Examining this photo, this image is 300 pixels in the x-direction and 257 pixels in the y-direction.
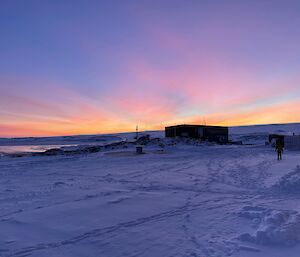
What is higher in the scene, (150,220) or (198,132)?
(198,132)

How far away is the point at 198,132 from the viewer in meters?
53.7

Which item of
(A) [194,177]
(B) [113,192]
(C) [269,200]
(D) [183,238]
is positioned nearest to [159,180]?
(A) [194,177]

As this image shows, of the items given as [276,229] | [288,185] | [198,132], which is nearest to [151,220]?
[276,229]

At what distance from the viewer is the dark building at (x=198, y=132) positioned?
53.1 meters

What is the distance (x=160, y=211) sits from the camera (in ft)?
23.9

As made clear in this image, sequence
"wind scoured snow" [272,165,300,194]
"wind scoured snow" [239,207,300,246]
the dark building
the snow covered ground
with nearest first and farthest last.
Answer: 1. the snow covered ground
2. "wind scoured snow" [239,207,300,246]
3. "wind scoured snow" [272,165,300,194]
4. the dark building

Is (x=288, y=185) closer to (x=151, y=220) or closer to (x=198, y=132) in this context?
(x=151, y=220)

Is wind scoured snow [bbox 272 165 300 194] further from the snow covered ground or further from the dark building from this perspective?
the dark building

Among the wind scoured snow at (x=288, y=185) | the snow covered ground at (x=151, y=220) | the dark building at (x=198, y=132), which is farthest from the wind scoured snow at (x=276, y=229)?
the dark building at (x=198, y=132)

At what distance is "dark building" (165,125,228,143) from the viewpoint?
53094mm

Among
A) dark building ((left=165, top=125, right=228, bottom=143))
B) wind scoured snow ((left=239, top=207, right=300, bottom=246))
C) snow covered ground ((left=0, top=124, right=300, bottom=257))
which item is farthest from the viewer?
dark building ((left=165, top=125, right=228, bottom=143))

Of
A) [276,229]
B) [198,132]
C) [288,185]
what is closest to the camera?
[276,229]

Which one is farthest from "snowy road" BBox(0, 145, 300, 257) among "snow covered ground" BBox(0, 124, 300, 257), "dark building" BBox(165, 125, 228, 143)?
"dark building" BBox(165, 125, 228, 143)

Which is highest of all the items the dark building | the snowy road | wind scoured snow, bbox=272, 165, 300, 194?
the dark building
